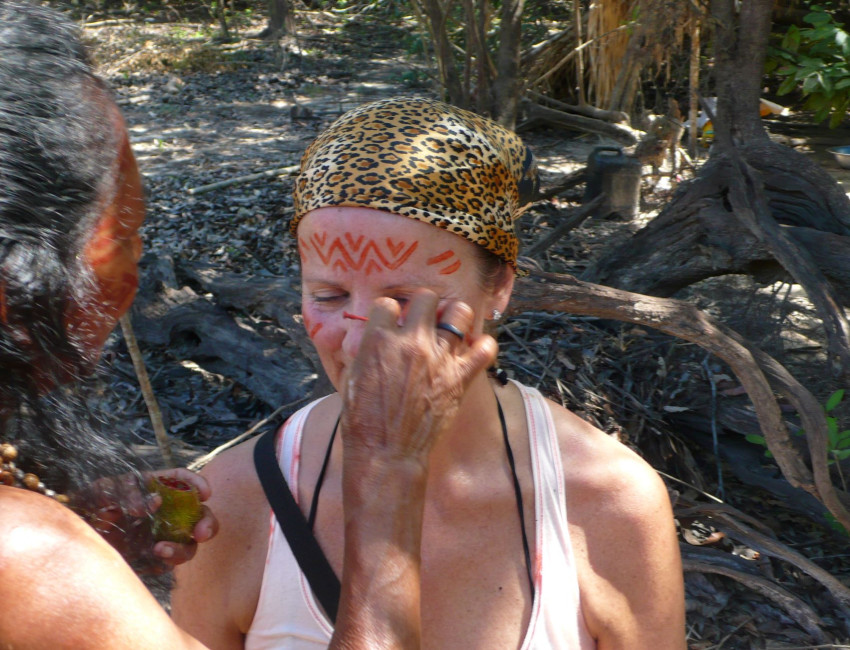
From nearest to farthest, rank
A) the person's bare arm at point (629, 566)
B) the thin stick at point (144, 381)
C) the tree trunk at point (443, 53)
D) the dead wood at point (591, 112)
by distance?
the person's bare arm at point (629, 566)
the thin stick at point (144, 381)
the tree trunk at point (443, 53)
the dead wood at point (591, 112)

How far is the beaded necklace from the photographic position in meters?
1.27

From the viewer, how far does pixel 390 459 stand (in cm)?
136

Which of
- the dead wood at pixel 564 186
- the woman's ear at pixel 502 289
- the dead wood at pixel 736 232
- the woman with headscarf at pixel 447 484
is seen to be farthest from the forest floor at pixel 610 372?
the woman's ear at pixel 502 289

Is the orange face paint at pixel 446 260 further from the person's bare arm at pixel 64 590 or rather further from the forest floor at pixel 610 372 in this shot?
the person's bare arm at pixel 64 590

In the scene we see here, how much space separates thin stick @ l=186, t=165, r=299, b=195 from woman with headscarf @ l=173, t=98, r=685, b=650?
5.67 m

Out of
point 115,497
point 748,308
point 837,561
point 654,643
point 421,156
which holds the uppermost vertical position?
point 421,156

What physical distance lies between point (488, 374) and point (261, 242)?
4434 mm

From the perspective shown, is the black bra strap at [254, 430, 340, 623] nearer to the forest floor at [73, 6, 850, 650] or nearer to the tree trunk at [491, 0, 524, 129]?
the forest floor at [73, 6, 850, 650]

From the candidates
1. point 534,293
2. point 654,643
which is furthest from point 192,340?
point 654,643

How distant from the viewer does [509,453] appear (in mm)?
1798

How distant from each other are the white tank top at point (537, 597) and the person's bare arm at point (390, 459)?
35 cm

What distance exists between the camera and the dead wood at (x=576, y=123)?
323 inches

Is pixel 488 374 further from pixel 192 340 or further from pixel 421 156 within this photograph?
pixel 192 340

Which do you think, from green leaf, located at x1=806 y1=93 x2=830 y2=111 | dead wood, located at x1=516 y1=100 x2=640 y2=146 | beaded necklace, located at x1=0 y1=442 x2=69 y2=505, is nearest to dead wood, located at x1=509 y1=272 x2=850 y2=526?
beaded necklace, located at x1=0 y1=442 x2=69 y2=505
